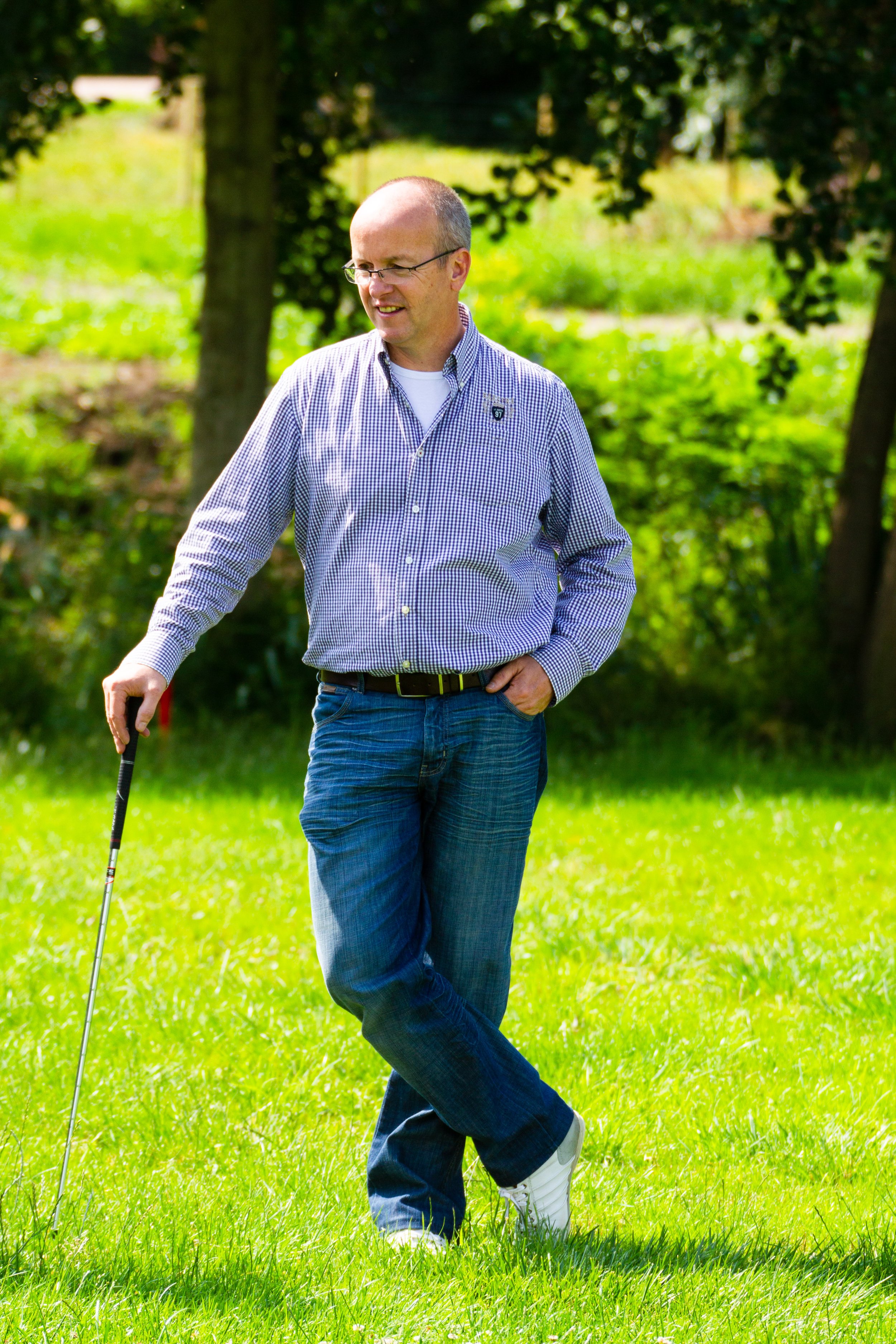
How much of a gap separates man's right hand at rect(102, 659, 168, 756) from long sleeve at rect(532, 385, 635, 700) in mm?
759

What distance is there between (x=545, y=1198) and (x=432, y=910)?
64cm

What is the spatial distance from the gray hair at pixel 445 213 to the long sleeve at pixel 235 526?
433 mm

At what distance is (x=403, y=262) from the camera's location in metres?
2.99

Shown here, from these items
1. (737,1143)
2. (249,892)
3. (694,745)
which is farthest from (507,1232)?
(694,745)

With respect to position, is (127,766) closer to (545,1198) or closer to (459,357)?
(459,357)

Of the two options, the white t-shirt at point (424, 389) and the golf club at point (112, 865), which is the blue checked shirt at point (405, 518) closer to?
the white t-shirt at point (424, 389)

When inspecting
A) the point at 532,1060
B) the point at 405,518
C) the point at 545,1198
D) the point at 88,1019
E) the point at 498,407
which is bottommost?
the point at 532,1060

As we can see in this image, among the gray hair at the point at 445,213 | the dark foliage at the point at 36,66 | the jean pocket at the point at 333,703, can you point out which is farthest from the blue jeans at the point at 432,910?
the dark foliage at the point at 36,66

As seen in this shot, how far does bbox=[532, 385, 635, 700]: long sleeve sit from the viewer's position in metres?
3.21

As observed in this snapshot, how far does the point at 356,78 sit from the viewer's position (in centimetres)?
979

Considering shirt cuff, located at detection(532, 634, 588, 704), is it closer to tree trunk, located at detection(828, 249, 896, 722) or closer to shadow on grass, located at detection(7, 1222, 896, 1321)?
shadow on grass, located at detection(7, 1222, 896, 1321)

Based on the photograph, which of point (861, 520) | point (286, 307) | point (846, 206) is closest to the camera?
point (846, 206)

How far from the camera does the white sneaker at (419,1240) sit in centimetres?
311

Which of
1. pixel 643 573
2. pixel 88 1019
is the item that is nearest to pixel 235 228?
pixel 643 573
